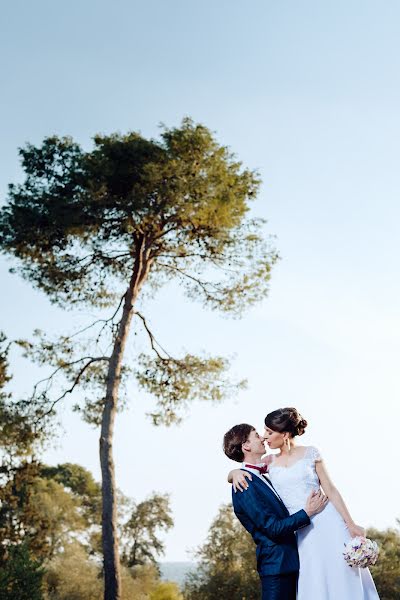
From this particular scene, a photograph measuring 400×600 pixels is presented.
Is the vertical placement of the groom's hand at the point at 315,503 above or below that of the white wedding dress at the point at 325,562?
above

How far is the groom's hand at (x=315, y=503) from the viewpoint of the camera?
4145 mm

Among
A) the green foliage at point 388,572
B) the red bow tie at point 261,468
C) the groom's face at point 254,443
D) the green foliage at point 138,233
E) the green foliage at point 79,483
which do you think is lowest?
the red bow tie at point 261,468

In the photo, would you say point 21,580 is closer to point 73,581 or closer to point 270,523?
point 270,523

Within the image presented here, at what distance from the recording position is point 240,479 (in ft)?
14.0

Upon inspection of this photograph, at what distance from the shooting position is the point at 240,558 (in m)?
18.0

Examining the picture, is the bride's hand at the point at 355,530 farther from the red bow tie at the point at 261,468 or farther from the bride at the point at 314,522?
the red bow tie at the point at 261,468

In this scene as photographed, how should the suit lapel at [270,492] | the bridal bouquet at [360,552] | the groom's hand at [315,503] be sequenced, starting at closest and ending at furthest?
the bridal bouquet at [360,552] → the groom's hand at [315,503] → the suit lapel at [270,492]

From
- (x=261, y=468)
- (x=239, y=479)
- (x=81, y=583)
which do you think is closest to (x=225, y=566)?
(x=81, y=583)

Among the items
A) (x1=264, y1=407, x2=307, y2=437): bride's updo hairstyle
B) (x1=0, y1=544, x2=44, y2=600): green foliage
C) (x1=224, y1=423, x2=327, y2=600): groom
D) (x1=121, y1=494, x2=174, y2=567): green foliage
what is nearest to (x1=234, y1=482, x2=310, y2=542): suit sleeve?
(x1=224, y1=423, x2=327, y2=600): groom

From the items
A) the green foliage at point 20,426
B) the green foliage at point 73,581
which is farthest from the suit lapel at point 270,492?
the green foliage at point 73,581

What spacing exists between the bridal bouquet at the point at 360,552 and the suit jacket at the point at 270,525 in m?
0.28

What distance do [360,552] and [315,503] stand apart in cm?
35

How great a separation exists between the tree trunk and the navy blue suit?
898cm

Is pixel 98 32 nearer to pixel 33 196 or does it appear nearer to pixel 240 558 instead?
pixel 33 196
